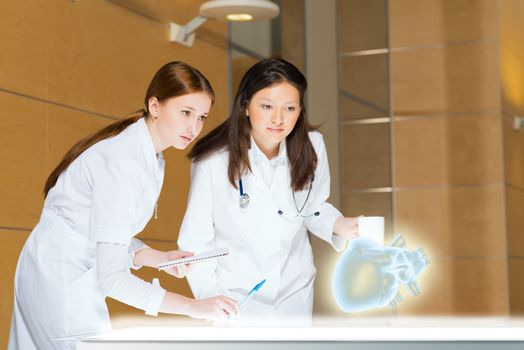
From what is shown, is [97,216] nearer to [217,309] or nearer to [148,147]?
[148,147]

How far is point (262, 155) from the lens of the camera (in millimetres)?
2703

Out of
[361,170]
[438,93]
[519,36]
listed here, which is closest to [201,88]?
[361,170]

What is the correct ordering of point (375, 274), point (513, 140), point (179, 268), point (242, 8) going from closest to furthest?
point (375, 274) → point (179, 268) → point (242, 8) → point (513, 140)

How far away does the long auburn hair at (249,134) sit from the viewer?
8.62 ft

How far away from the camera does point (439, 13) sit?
7.27 m

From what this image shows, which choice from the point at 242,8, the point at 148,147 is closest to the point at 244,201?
the point at 148,147

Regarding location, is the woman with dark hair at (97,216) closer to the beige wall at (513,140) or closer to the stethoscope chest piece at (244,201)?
the stethoscope chest piece at (244,201)

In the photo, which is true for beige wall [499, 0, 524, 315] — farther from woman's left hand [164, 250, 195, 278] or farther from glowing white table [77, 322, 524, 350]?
glowing white table [77, 322, 524, 350]

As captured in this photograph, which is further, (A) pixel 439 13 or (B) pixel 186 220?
(A) pixel 439 13

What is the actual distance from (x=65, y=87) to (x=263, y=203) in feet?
5.88

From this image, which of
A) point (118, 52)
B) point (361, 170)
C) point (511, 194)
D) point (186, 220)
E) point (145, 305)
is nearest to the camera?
point (145, 305)

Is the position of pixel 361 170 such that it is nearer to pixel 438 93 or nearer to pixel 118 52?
pixel 438 93

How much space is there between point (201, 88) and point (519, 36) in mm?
5814

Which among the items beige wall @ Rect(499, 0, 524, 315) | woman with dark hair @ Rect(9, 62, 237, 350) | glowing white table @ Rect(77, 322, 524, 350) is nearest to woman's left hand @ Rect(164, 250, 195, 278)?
woman with dark hair @ Rect(9, 62, 237, 350)
